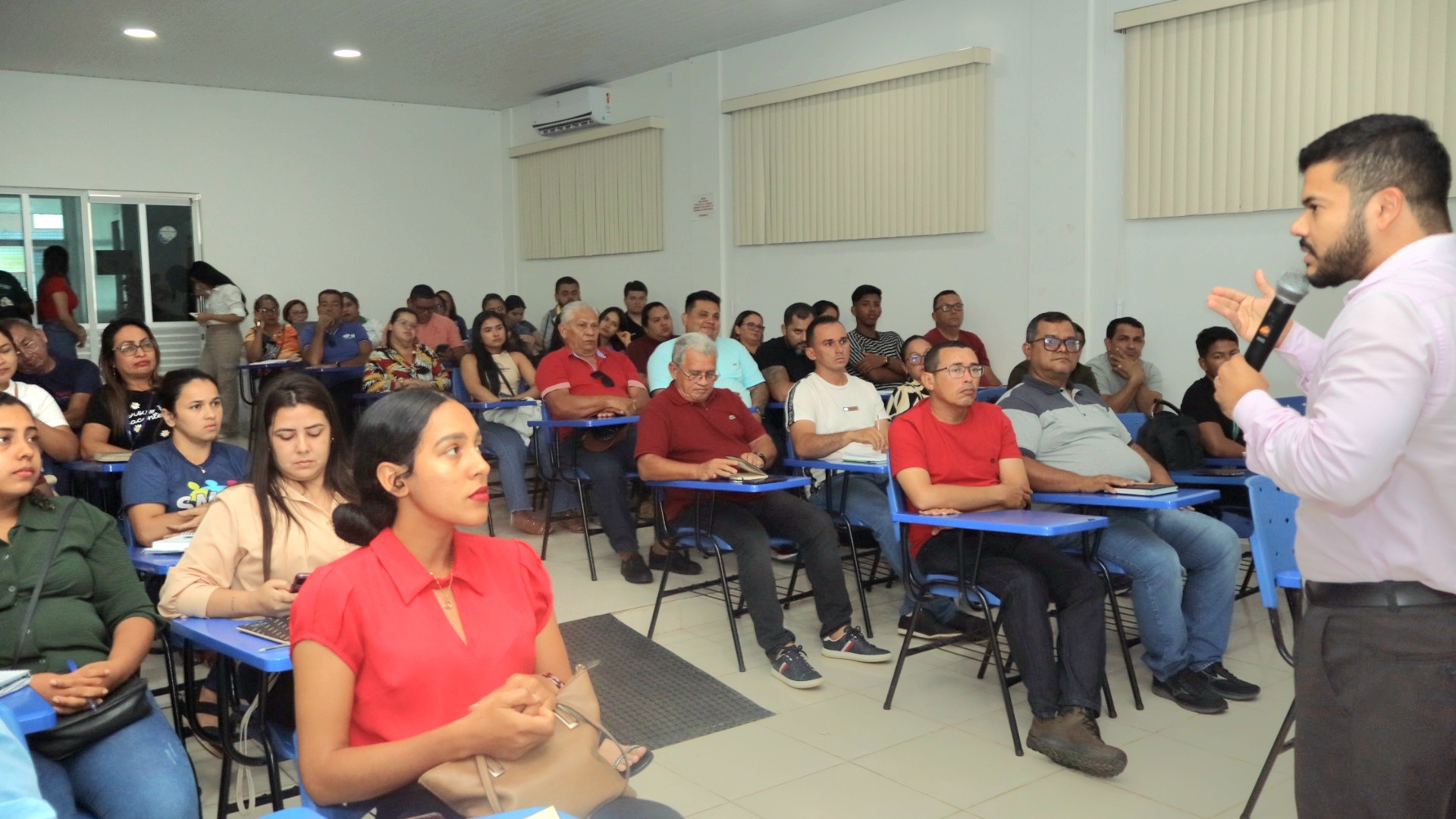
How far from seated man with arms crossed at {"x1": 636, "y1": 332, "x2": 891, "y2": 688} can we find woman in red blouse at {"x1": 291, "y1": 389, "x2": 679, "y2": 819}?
2.16m

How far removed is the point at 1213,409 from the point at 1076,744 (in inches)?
87.4

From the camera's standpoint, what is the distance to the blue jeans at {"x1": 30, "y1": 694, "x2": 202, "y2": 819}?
1.90 metres

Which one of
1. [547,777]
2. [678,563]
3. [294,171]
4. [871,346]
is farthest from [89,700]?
[294,171]

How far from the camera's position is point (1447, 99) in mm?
5152

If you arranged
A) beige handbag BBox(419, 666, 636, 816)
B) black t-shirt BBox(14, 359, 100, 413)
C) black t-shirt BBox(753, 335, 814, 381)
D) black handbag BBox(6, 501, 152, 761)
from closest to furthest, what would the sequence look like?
beige handbag BBox(419, 666, 636, 816) → black handbag BBox(6, 501, 152, 761) → black t-shirt BBox(14, 359, 100, 413) → black t-shirt BBox(753, 335, 814, 381)

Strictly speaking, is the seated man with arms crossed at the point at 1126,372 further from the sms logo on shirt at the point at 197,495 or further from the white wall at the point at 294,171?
the white wall at the point at 294,171

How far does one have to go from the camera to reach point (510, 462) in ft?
19.7

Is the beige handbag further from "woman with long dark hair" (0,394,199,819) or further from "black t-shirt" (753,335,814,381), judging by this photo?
"black t-shirt" (753,335,814,381)

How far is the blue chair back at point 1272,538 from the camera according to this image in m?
2.52

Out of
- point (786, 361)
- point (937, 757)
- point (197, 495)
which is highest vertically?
point (786, 361)

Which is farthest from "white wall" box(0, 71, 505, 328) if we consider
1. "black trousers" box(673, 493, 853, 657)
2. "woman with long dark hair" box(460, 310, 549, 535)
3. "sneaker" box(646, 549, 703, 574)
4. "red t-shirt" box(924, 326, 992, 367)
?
"black trousers" box(673, 493, 853, 657)

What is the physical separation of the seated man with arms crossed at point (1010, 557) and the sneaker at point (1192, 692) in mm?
419

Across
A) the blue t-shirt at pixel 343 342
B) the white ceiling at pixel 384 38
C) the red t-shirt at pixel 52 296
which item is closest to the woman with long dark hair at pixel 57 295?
the red t-shirt at pixel 52 296

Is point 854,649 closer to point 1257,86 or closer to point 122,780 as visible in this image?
point 122,780
